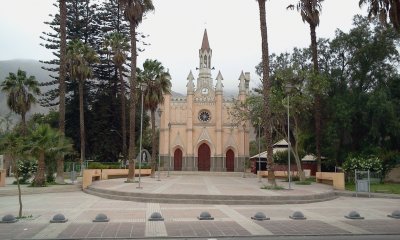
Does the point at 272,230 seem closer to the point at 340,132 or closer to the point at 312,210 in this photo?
the point at 312,210

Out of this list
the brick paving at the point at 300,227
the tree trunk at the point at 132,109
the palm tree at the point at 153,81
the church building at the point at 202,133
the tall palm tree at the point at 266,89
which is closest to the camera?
the brick paving at the point at 300,227

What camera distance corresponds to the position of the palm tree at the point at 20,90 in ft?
122

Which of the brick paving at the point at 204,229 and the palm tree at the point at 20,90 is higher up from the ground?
the palm tree at the point at 20,90

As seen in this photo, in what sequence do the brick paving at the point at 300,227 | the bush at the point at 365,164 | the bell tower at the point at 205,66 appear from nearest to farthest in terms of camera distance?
the brick paving at the point at 300,227
the bush at the point at 365,164
the bell tower at the point at 205,66

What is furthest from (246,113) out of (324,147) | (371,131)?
(371,131)

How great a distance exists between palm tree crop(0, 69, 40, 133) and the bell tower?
23803mm

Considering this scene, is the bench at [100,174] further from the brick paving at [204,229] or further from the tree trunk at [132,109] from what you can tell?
the brick paving at [204,229]

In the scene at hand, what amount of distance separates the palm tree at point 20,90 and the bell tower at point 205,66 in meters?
23.8

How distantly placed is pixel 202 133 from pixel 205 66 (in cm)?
1063

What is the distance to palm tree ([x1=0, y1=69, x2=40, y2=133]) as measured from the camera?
37.3m

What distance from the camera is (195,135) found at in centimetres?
5391

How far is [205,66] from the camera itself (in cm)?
5891

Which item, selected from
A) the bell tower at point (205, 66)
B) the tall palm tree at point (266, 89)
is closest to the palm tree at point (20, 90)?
the tall palm tree at point (266, 89)

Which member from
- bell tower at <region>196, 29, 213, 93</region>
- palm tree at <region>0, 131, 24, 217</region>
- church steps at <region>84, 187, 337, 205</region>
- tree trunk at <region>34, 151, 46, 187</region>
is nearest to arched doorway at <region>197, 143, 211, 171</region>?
bell tower at <region>196, 29, 213, 93</region>
